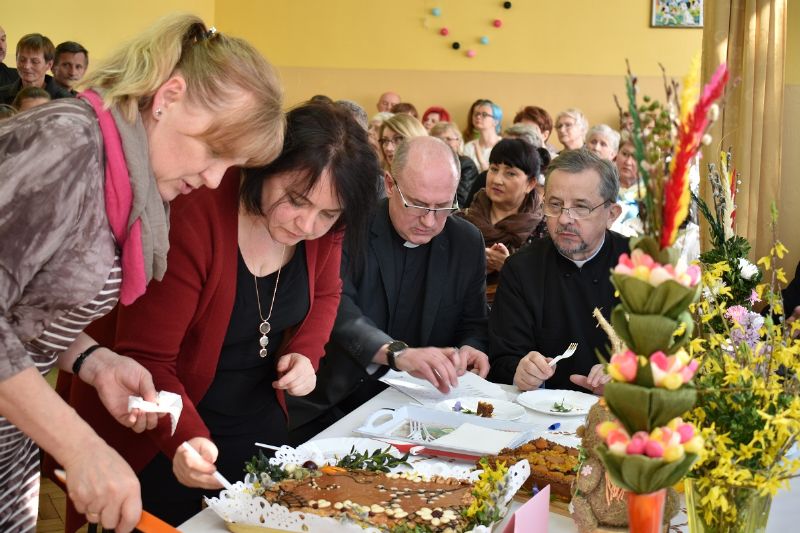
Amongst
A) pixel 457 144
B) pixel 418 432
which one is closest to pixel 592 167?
pixel 418 432

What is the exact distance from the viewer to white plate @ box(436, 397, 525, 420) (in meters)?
2.14

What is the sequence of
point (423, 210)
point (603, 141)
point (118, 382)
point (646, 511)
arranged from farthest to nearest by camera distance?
point (603, 141)
point (423, 210)
point (118, 382)
point (646, 511)

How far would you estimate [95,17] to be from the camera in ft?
24.0

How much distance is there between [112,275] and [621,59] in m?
7.69

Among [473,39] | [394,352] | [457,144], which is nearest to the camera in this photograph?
[394,352]

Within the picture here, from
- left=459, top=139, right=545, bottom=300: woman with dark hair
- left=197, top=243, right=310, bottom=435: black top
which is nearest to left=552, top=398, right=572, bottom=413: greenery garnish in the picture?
left=197, top=243, right=310, bottom=435: black top

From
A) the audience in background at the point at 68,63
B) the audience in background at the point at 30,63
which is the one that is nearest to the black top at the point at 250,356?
the audience in background at the point at 30,63

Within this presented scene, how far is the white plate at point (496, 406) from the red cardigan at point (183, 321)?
588mm

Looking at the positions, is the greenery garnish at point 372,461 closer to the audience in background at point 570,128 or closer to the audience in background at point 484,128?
the audience in background at point 570,128

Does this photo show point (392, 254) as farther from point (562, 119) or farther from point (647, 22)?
point (647, 22)

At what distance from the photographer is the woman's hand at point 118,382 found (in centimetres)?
157

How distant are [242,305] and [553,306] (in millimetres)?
1167

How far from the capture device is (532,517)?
1.29 m

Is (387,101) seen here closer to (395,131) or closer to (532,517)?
(395,131)
